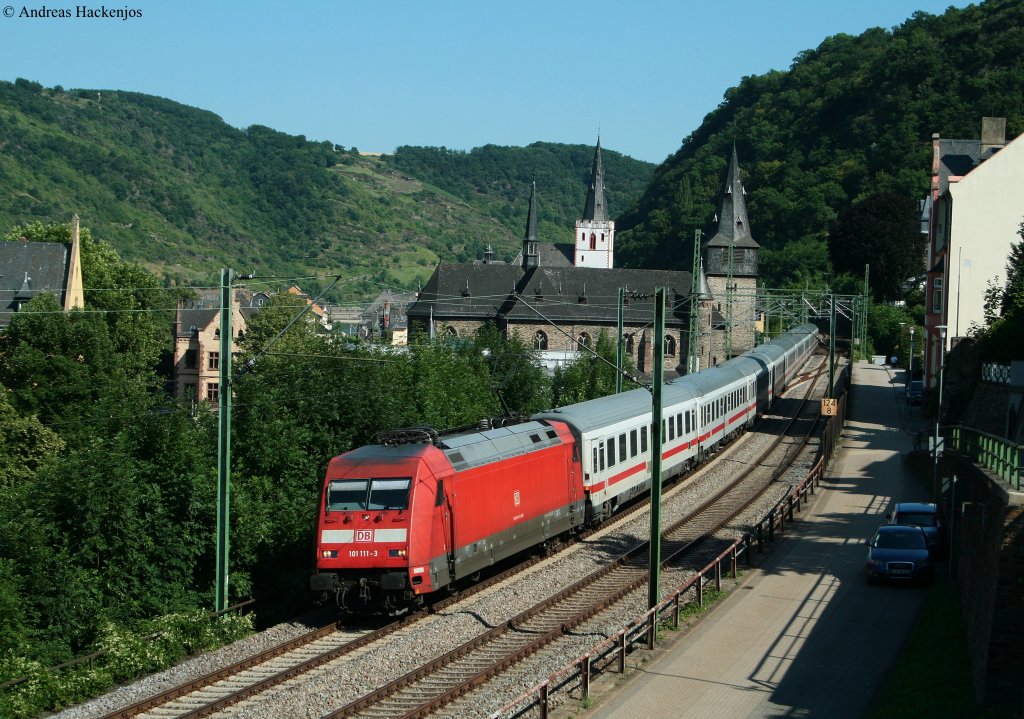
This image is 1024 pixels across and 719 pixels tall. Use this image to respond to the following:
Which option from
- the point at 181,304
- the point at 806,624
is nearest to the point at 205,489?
the point at 806,624

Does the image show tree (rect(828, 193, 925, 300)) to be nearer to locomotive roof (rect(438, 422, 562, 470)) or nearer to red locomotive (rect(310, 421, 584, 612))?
locomotive roof (rect(438, 422, 562, 470))

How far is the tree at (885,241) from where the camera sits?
119938 millimetres

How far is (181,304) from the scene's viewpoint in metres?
86.2

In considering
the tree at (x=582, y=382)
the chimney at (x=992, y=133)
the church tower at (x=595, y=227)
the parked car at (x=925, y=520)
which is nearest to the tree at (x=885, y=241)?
the church tower at (x=595, y=227)

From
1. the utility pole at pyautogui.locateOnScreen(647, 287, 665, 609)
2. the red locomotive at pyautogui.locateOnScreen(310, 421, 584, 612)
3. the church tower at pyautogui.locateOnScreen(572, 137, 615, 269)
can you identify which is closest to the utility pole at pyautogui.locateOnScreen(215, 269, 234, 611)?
the red locomotive at pyautogui.locateOnScreen(310, 421, 584, 612)

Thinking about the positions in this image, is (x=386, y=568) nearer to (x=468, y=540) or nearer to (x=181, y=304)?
(x=468, y=540)

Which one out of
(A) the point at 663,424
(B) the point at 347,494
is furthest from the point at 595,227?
(B) the point at 347,494

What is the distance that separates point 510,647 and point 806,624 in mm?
5911

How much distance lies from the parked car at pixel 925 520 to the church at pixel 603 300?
7423cm

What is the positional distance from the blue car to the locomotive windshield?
35.6 feet

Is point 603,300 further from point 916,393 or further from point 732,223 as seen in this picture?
point 916,393

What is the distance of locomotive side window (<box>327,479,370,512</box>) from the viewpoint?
20.5 meters

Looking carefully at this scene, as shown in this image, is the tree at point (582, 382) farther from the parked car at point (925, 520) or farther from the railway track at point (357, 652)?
the railway track at point (357, 652)

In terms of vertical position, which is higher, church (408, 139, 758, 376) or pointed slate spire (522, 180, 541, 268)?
pointed slate spire (522, 180, 541, 268)
